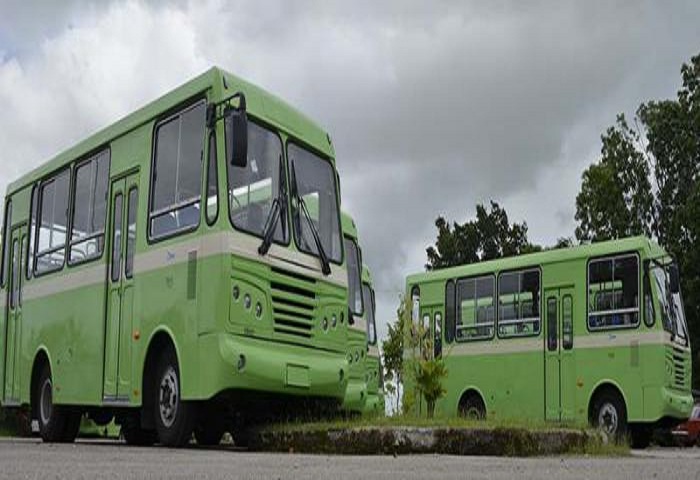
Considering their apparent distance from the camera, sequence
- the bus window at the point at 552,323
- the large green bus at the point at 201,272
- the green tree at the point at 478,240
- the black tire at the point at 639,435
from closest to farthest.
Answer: the large green bus at the point at 201,272
the black tire at the point at 639,435
the bus window at the point at 552,323
the green tree at the point at 478,240

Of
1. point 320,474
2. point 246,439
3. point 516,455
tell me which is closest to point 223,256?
point 246,439

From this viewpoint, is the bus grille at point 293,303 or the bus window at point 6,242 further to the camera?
the bus window at point 6,242

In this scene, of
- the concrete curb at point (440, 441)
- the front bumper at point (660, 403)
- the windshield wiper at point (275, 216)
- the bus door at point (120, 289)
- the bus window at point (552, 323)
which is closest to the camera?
the concrete curb at point (440, 441)

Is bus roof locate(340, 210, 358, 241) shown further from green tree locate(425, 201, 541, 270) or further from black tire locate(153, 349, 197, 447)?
green tree locate(425, 201, 541, 270)

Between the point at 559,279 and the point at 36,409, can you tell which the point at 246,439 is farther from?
the point at 559,279

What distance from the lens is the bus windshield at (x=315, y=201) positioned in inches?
471

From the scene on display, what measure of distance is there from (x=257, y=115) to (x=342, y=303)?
2.33 metres

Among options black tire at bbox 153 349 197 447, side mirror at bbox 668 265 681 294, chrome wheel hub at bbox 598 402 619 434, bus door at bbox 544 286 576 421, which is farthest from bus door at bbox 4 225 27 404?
side mirror at bbox 668 265 681 294

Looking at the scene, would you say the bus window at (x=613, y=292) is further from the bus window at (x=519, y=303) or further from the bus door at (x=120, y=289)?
the bus door at (x=120, y=289)

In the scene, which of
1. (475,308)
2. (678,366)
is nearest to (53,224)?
(475,308)

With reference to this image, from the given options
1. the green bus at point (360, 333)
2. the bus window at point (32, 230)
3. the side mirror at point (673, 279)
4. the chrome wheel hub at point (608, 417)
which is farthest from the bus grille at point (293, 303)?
the side mirror at point (673, 279)

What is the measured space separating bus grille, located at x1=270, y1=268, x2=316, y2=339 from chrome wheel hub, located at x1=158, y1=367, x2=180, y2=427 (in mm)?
1189

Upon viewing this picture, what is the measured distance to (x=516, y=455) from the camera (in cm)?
1039

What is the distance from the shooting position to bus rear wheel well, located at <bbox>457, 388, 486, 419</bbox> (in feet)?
70.4
